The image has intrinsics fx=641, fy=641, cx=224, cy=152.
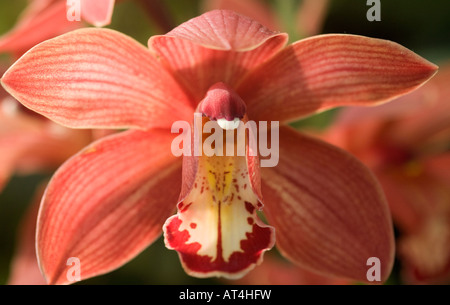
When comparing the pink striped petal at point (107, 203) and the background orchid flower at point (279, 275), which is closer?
the pink striped petal at point (107, 203)

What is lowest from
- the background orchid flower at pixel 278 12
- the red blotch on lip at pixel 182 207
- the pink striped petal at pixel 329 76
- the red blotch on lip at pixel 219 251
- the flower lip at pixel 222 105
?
the red blotch on lip at pixel 219 251

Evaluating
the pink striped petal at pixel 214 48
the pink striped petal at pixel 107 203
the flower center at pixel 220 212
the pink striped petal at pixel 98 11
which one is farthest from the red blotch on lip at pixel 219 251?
the pink striped petal at pixel 98 11

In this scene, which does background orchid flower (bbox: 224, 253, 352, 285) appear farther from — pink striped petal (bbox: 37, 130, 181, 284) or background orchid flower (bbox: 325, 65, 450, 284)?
pink striped petal (bbox: 37, 130, 181, 284)

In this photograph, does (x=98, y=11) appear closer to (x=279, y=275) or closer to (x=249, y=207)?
(x=249, y=207)

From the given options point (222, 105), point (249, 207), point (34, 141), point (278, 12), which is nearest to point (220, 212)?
point (249, 207)

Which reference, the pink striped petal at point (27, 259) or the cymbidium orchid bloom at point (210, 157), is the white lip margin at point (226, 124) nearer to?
the cymbidium orchid bloom at point (210, 157)

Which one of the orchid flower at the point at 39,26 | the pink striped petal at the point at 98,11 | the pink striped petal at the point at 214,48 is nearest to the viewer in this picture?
the pink striped petal at the point at 214,48
